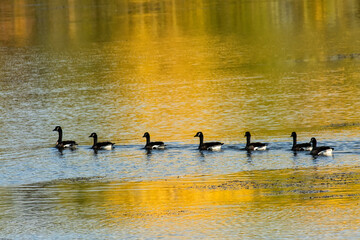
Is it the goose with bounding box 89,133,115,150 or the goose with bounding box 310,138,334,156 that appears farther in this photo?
the goose with bounding box 89,133,115,150

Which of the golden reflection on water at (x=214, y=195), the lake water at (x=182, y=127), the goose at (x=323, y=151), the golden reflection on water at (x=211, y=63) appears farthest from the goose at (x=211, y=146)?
the golden reflection on water at (x=214, y=195)

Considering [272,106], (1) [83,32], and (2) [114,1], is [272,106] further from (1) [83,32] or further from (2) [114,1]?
(2) [114,1]

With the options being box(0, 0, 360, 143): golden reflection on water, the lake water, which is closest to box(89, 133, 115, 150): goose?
the lake water

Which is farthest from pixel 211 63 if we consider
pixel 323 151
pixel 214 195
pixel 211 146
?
pixel 214 195

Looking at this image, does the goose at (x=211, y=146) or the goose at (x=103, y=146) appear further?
the goose at (x=103, y=146)

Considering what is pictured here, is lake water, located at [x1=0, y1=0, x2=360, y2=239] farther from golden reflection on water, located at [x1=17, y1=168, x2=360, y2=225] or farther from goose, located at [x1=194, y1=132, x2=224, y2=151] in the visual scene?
goose, located at [x1=194, y1=132, x2=224, y2=151]

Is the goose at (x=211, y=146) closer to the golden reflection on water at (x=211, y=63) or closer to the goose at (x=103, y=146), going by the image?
the golden reflection on water at (x=211, y=63)

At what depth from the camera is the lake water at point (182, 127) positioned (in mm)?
21547

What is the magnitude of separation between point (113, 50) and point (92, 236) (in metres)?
47.3

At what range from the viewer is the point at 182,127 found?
36.3 metres

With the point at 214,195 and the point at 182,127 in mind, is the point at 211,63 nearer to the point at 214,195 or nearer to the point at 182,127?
the point at 182,127

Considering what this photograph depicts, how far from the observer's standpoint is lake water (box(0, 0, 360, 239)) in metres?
21.5

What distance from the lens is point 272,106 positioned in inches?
1599

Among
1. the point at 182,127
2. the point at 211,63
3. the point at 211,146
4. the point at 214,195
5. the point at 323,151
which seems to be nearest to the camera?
the point at 214,195
